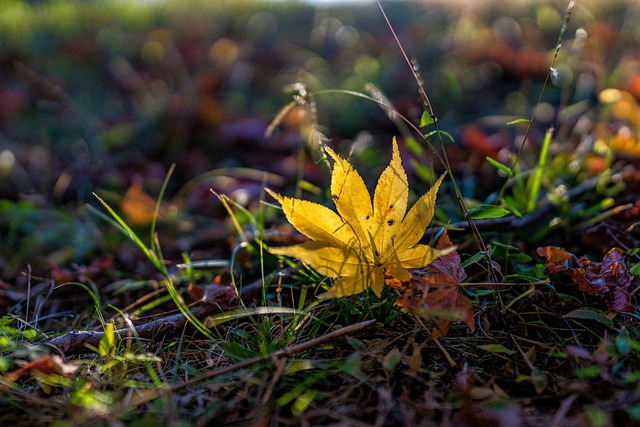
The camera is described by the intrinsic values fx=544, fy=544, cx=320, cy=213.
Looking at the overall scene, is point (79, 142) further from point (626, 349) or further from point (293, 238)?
point (626, 349)

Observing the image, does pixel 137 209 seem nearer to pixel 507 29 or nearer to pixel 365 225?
pixel 365 225

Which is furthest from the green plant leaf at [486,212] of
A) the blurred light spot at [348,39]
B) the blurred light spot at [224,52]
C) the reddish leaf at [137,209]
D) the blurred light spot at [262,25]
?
the blurred light spot at [262,25]

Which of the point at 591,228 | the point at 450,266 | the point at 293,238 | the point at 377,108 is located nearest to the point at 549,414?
the point at 450,266

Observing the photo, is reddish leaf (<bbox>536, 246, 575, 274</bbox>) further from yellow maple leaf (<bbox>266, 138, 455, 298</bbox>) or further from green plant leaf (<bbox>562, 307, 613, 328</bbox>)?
yellow maple leaf (<bbox>266, 138, 455, 298</bbox>)

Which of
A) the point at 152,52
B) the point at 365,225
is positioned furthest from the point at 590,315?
the point at 152,52

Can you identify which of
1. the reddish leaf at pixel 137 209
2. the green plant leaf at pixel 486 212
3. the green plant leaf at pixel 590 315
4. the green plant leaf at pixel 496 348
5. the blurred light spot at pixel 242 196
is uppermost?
the green plant leaf at pixel 486 212

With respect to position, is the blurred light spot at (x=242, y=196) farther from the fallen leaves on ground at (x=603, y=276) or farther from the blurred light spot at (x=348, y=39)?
the blurred light spot at (x=348, y=39)
